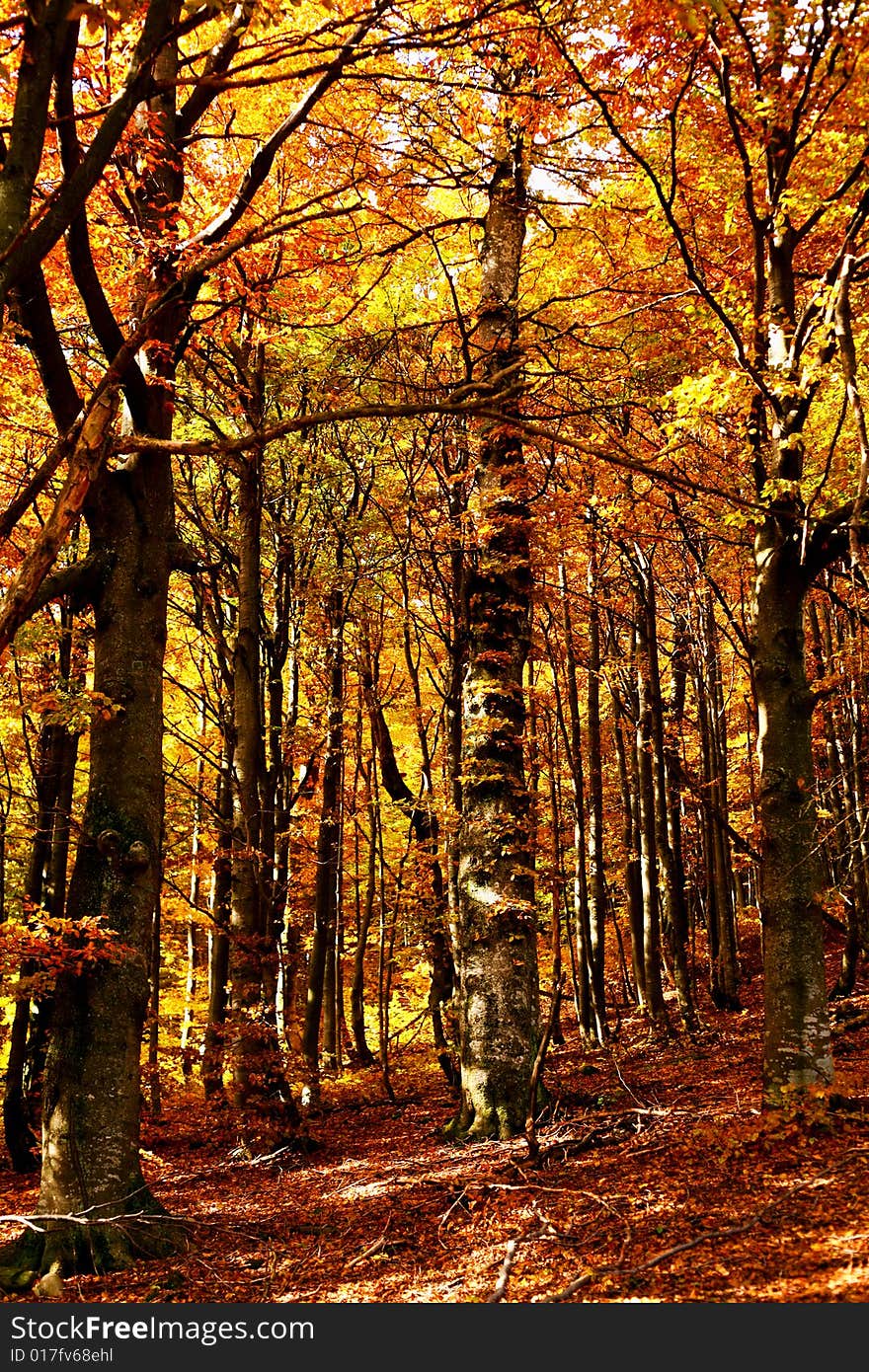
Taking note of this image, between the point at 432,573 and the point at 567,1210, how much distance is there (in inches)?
355

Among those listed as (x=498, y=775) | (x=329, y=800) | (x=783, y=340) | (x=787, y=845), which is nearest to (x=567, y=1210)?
(x=787, y=845)

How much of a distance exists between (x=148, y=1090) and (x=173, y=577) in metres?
8.63

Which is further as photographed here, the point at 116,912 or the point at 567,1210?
the point at 116,912

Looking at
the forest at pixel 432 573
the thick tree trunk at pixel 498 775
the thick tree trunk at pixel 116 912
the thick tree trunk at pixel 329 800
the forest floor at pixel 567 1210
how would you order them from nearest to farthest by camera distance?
the forest floor at pixel 567 1210
the forest at pixel 432 573
the thick tree trunk at pixel 116 912
the thick tree trunk at pixel 498 775
the thick tree trunk at pixel 329 800

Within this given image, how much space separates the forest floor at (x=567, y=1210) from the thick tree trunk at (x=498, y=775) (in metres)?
0.60

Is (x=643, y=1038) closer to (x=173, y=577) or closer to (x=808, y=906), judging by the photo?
(x=808, y=906)

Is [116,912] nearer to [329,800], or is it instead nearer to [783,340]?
[783,340]

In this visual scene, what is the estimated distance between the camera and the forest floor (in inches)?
147

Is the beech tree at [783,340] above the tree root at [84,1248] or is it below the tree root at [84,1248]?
above

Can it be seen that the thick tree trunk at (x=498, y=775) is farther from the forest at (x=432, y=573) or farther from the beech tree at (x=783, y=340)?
the beech tree at (x=783, y=340)

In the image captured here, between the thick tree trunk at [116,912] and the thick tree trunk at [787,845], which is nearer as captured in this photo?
the thick tree trunk at [116,912]

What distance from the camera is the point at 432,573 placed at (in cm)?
1275

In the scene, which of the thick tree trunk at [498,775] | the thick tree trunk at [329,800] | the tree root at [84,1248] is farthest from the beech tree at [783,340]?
the thick tree trunk at [329,800]

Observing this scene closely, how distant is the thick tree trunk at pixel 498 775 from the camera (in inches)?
291
